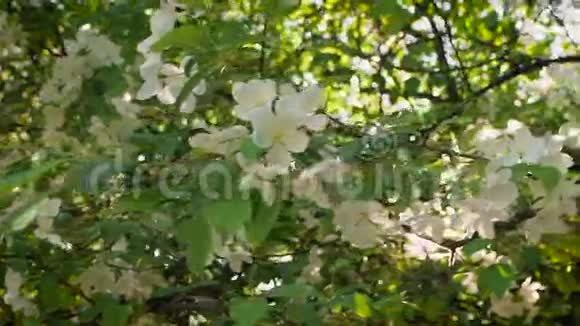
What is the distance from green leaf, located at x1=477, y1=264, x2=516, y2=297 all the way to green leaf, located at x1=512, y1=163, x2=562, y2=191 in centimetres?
30

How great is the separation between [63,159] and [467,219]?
26.4 inches

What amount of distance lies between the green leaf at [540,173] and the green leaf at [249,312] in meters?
0.42

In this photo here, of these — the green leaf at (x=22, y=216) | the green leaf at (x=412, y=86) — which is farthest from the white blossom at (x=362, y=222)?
the green leaf at (x=412, y=86)

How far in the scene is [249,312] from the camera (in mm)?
1396

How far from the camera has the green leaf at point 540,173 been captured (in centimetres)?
→ 126

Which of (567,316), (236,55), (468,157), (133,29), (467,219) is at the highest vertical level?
(133,29)

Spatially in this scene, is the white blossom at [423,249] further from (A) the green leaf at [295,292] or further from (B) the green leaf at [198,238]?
(B) the green leaf at [198,238]

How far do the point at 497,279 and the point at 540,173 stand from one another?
372 mm

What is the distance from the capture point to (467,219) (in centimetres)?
154

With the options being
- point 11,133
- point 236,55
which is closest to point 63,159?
point 236,55

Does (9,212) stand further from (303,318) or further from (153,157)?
(303,318)

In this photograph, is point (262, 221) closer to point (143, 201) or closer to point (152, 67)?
point (143, 201)

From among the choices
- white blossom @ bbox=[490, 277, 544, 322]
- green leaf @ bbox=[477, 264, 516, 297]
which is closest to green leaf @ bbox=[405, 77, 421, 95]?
white blossom @ bbox=[490, 277, 544, 322]

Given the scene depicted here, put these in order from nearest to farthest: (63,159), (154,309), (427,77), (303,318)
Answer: (63,159), (303,318), (154,309), (427,77)
